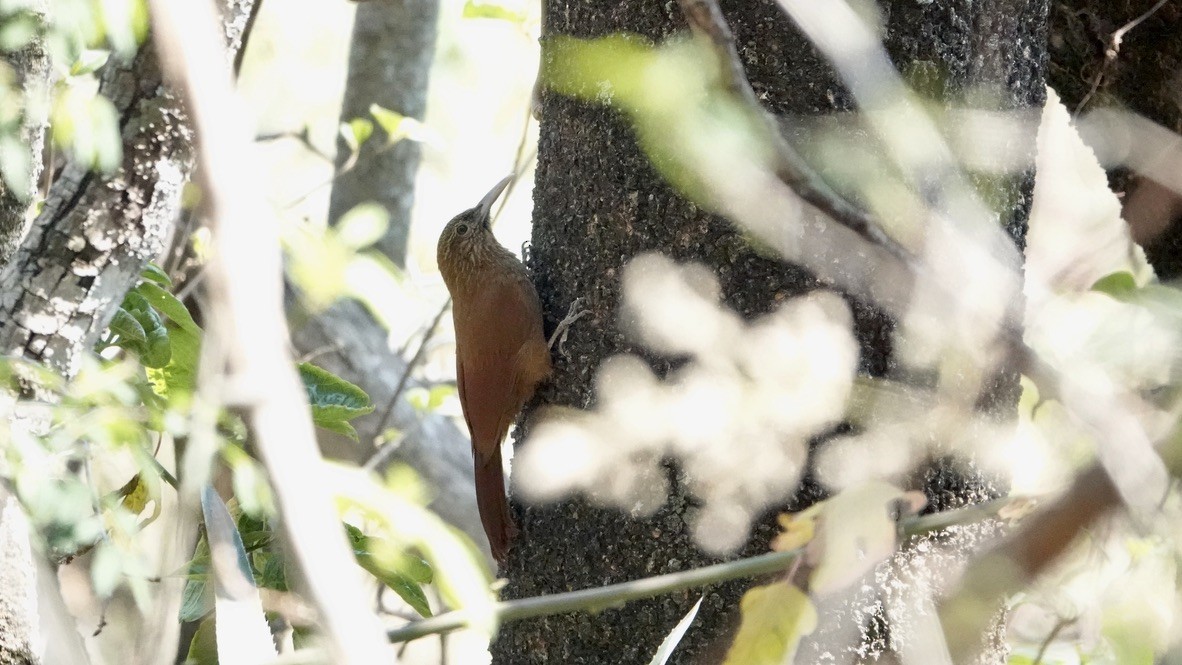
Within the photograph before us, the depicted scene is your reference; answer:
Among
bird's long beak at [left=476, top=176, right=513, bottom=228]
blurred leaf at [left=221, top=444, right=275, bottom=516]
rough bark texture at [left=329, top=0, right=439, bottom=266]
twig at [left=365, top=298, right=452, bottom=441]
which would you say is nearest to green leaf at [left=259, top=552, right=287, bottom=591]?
blurred leaf at [left=221, top=444, right=275, bottom=516]

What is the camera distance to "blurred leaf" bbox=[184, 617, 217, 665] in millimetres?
1804

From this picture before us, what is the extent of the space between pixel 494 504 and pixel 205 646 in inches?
23.5

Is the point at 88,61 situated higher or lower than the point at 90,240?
higher

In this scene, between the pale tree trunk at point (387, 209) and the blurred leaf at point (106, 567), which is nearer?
the blurred leaf at point (106, 567)

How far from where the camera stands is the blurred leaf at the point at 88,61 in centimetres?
212

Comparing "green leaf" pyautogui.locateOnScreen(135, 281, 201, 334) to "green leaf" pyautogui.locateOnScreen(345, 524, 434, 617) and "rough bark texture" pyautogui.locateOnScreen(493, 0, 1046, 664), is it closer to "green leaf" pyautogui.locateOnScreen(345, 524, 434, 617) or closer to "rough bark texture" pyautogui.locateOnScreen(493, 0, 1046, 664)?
"green leaf" pyautogui.locateOnScreen(345, 524, 434, 617)

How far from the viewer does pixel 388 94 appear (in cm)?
471

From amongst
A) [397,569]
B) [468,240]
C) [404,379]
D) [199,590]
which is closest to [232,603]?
[397,569]

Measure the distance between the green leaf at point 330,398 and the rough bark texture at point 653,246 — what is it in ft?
1.27

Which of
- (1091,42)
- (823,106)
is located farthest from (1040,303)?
(1091,42)

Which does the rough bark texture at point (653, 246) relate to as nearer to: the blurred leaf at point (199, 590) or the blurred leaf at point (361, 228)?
the blurred leaf at point (199, 590)

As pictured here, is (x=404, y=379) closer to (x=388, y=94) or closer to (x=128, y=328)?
(x=388, y=94)

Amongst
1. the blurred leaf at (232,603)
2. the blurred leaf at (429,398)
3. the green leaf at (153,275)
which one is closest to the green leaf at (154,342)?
the green leaf at (153,275)

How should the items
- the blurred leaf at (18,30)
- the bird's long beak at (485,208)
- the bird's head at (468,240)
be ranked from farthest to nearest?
the bird's long beak at (485,208) < the bird's head at (468,240) < the blurred leaf at (18,30)
